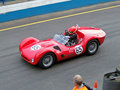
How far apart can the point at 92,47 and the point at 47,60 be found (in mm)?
2132

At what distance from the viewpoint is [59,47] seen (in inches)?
392

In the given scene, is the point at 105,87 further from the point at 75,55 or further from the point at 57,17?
the point at 57,17

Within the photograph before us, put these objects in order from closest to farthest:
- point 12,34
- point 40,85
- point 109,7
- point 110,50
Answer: point 40,85
point 110,50
point 12,34
point 109,7

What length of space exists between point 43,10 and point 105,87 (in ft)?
32.2

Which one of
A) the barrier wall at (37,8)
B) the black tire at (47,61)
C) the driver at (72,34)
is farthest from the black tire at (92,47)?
the barrier wall at (37,8)

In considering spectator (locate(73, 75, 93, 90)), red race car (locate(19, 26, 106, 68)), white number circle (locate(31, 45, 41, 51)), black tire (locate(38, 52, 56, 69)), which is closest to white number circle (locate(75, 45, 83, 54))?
red race car (locate(19, 26, 106, 68))

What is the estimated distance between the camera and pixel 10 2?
15.6 meters

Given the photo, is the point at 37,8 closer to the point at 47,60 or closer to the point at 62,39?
the point at 62,39

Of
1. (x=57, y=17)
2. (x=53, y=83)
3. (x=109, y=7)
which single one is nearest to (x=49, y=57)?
(x=53, y=83)

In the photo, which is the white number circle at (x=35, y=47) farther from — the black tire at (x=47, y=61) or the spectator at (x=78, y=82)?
the spectator at (x=78, y=82)

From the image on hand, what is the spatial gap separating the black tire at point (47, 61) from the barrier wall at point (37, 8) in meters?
6.20

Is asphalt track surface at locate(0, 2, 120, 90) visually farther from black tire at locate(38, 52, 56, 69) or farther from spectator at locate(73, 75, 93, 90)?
spectator at locate(73, 75, 93, 90)

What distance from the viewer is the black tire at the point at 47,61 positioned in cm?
952

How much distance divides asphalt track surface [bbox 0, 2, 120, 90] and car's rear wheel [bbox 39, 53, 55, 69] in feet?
0.59
